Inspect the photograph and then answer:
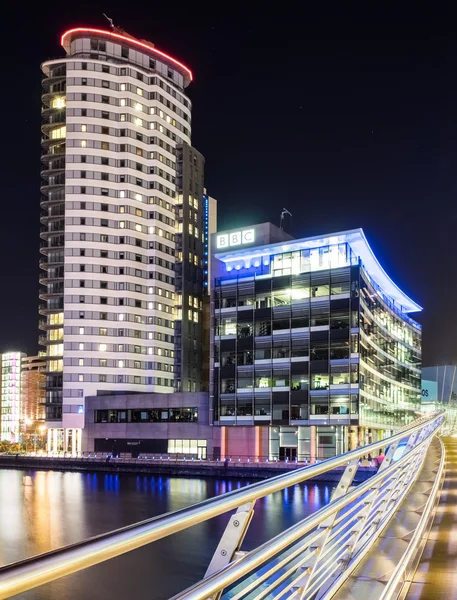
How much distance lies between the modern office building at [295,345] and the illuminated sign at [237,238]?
12cm

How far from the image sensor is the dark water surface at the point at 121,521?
3288 cm

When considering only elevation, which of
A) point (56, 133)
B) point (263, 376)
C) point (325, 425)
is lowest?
point (325, 425)

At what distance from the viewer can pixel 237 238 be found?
7738 centimetres

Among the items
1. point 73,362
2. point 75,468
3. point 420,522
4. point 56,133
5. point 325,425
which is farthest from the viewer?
point 56,133

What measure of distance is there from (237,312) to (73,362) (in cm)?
2851

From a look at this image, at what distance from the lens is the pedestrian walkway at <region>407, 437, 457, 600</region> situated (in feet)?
15.8

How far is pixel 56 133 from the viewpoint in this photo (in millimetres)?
95438

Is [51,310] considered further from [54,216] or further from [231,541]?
[231,541]

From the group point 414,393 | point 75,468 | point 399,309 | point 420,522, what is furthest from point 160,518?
point 414,393

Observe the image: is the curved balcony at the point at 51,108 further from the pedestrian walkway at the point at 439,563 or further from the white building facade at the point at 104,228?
the pedestrian walkway at the point at 439,563

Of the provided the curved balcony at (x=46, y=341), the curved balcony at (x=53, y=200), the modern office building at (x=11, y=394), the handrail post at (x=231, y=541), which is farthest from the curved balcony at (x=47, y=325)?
the handrail post at (x=231, y=541)

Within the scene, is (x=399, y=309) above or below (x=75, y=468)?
above

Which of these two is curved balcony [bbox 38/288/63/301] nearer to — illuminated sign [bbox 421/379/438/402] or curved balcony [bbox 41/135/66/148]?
curved balcony [bbox 41/135/66/148]

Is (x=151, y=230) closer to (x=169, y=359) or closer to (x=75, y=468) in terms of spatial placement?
(x=169, y=359)
